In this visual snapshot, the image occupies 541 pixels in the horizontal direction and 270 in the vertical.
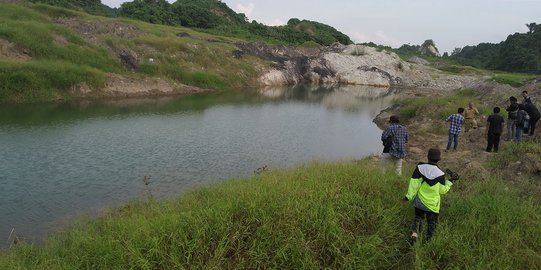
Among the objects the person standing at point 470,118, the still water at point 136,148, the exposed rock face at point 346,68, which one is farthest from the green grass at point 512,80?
the person standing at point 470,118

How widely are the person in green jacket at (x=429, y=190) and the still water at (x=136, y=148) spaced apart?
9.47 m

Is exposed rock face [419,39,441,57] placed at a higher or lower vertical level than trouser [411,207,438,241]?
higher

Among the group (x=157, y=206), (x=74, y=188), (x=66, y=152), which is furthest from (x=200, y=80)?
(x=157, y=206)

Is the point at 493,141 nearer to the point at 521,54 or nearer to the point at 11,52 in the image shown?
the point at 11,52

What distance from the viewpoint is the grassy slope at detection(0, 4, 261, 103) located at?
3566 centimetres

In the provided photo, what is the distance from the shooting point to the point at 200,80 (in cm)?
5244

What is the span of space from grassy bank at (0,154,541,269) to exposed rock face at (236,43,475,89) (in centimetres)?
6111

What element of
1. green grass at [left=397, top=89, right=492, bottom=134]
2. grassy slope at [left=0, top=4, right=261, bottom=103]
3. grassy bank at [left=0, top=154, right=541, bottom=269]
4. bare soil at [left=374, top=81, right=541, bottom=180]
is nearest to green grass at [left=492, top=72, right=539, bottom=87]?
bare soil at [left=374, top=81, right=541, bottom=180]

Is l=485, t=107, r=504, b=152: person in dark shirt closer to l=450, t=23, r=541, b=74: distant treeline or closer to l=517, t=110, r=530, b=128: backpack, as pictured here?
l=517, t=110, r=530, b=128: backpack

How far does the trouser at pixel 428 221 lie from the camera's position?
8508 millimetres

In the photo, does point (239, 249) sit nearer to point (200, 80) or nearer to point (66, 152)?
point (66, 152)

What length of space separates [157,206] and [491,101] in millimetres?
32588

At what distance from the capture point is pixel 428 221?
8.62 meters

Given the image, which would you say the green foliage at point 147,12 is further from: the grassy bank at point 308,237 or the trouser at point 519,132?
the grassy bank at point 308,237
